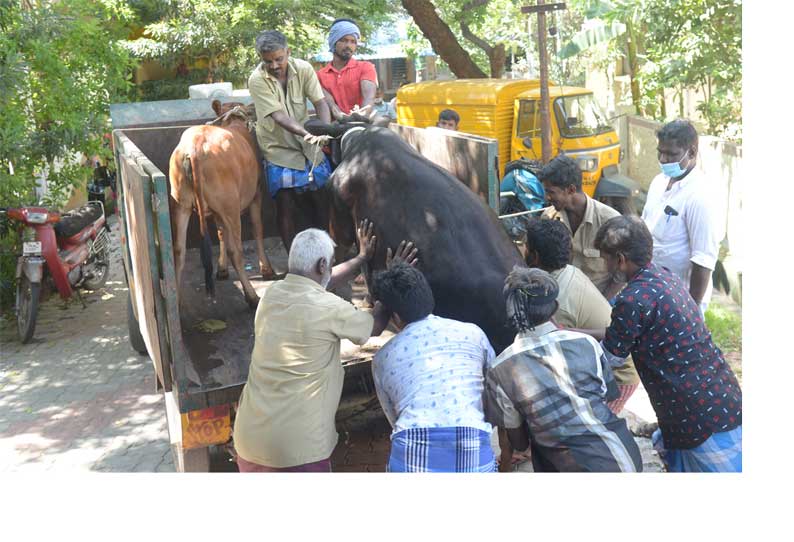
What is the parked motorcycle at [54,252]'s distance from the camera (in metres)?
7.00

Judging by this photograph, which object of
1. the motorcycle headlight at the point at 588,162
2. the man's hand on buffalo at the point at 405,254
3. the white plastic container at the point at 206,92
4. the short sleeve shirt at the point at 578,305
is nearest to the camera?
the short sleeve shirt at the point at 578,305

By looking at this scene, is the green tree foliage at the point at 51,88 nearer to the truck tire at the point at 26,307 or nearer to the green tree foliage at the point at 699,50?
the truck tire at the point at 26,307

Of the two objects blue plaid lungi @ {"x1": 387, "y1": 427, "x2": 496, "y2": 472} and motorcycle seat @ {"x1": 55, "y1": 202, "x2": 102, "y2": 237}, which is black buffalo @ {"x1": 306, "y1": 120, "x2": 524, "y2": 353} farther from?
motorcycle seat @ {"x1": 55, "y1": 202, "x2": 102, "y2": 237}

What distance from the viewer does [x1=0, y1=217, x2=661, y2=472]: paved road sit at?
4988mm

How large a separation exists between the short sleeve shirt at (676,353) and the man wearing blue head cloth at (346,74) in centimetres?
315

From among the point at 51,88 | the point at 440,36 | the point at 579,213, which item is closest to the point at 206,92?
the point at 51,88

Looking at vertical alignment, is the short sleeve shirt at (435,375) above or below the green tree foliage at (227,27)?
below

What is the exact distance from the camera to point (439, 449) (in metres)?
2.91

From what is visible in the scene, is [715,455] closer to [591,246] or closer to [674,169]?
[591,246]

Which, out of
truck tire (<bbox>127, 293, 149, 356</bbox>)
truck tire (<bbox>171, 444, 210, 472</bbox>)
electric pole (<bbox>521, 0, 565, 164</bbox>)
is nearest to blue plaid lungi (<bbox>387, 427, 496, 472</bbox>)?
truck tire (<bbox>171, 444, 210, 472</bbox>)

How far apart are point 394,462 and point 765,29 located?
2.29 m

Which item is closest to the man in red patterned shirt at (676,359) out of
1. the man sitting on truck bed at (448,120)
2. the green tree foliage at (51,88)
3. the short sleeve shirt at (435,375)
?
the short sleeve shirt at (435,375)

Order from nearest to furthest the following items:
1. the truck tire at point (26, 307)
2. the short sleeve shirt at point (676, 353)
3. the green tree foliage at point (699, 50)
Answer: the short sleeve shirt at point (676, 353), the truck tire at point (26, 307), the green tree foliage at point (699, 50)

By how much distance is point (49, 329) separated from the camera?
7.54m
